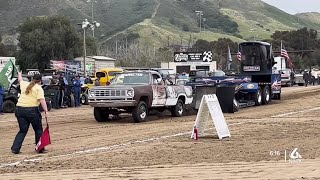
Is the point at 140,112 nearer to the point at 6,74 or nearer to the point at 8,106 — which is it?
the point at 6,74

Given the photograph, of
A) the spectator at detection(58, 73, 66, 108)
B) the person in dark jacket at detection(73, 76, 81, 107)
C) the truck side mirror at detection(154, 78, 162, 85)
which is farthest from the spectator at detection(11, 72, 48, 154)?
the person in dark jacket at detection(73, 76, 81, 107)

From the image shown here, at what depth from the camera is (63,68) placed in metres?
53.9

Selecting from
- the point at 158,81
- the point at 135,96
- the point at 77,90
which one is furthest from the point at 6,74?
the point at 77,90

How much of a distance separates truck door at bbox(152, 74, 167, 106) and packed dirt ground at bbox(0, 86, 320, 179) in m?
0.96

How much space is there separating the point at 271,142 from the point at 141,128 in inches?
210

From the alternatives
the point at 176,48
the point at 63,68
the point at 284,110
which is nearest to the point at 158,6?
the point at 176,48

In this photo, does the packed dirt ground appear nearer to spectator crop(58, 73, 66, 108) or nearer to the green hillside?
spectator crop(58, 73, 66, 108)

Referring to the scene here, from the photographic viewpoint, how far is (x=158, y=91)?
Result: 21000 mm

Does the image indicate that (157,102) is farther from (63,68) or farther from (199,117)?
(63,68)

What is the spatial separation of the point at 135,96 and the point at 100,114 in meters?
2.04

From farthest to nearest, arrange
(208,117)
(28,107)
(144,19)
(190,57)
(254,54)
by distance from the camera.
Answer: (144,19), (190,57), (254,54), (208,117), (28,107)

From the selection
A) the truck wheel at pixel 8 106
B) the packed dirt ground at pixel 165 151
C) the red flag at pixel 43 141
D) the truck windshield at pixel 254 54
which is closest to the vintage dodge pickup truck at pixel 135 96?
the packed dirt ground at pixel 165 151

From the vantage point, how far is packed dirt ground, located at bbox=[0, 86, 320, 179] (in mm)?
9773

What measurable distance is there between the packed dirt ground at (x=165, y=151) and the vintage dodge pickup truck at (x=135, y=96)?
0.62 meters
